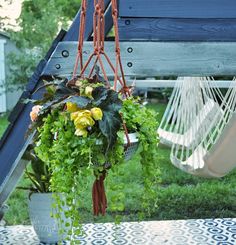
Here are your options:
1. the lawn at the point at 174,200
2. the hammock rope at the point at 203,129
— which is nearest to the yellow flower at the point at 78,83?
the hammock rope at the point at 203,129

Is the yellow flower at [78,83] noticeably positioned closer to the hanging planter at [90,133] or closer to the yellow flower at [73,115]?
the hanging planter at [90,133]

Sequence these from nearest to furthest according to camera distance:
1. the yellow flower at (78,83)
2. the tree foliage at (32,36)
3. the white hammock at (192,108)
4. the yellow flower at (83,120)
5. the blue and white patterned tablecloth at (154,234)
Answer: the yellow flower at (83,120)
the yellow flower at (78,83)
the blue and white patterned tablecloth at (154,234)
the white hammock at (192,108)
the tree foliage at (32,36)

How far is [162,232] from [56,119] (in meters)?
1.66

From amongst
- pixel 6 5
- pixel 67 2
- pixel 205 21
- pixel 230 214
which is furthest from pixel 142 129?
pixel 67 2

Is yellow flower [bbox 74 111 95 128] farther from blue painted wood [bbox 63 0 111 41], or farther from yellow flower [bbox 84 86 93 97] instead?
blue painted wood [bbox 63 0 111 41]

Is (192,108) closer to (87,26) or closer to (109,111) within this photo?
(87,26)

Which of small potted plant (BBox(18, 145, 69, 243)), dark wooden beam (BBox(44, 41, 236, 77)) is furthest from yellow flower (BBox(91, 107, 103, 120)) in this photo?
small potted plant (BBox(18, 145, 69, 243))

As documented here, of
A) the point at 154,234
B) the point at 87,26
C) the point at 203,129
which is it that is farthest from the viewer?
the point at 203,129

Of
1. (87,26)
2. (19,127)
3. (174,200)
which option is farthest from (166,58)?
(174,200)

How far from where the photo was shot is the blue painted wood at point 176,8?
Result: 201 centimetres

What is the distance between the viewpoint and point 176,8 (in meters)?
2.03

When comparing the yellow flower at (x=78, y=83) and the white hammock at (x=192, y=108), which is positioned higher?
the yellow flower at (x=78, y=83)

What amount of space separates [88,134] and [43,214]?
1.38 meters

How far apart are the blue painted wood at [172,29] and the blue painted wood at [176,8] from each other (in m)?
0.02
